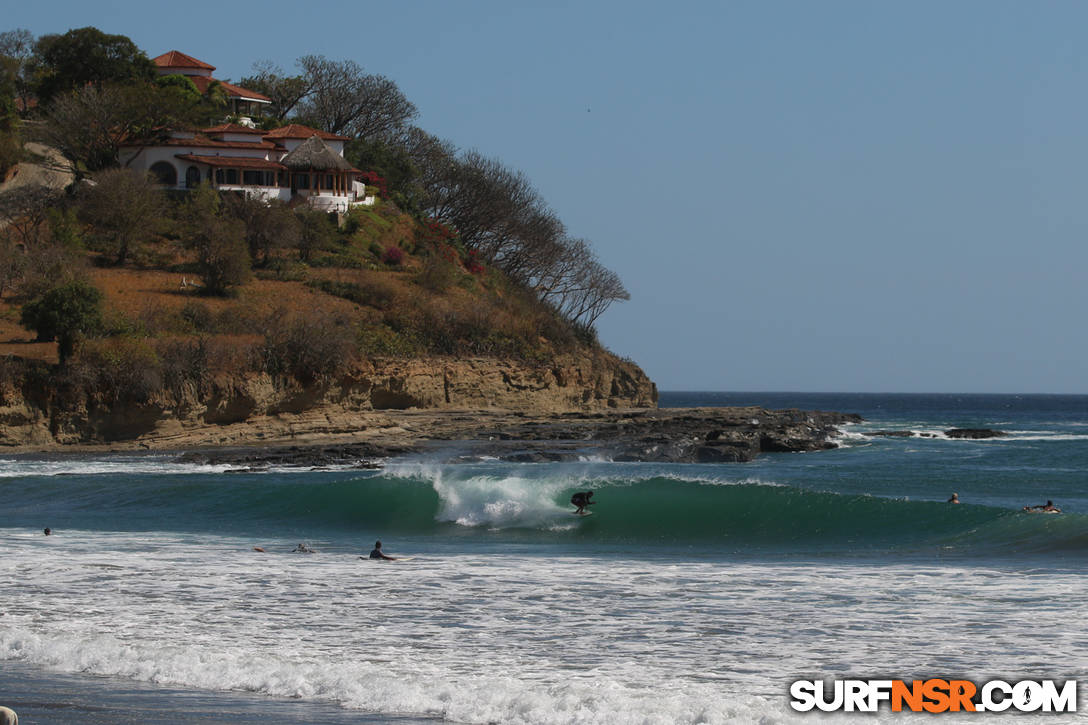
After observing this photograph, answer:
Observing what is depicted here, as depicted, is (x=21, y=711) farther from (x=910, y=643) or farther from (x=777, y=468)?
(x=777, y=468)

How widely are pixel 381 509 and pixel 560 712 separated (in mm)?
17114

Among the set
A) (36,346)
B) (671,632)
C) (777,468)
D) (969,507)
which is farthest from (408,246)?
(671,632)

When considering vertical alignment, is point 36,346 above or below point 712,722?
above

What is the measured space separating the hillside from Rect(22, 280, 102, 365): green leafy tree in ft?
1.69

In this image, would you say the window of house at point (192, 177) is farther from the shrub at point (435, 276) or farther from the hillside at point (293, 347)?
the shrub at point (435, 276)

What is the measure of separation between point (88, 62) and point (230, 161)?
15.7 metres

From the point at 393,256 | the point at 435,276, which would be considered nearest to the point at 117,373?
the point at 435,276

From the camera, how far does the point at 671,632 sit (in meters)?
12.4

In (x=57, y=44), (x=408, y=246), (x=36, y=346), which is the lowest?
(x=36, y=346)

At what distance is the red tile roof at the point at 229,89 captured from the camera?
79.1 m

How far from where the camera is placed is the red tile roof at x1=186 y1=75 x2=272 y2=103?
79.1 metres

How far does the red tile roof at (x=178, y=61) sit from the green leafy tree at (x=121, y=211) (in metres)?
26.4

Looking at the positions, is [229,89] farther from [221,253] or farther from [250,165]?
[221,253]

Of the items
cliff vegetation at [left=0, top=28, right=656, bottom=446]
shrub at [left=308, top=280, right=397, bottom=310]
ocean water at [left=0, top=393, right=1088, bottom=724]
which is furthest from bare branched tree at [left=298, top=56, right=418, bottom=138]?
ocean water at [left=0, top=393, right=1088, bottom=724]
